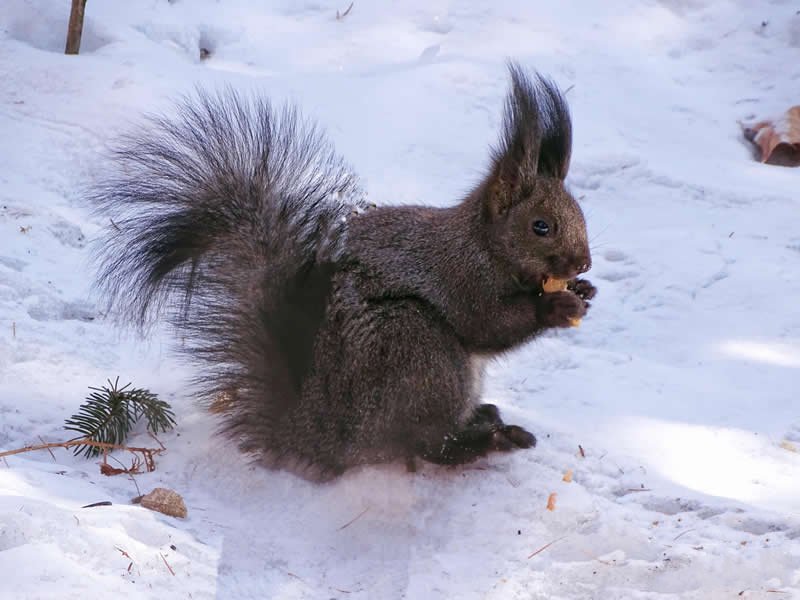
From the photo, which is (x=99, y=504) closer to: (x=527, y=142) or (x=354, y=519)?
(x=354, y=519)

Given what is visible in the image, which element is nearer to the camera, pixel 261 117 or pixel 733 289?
pixel 261 117

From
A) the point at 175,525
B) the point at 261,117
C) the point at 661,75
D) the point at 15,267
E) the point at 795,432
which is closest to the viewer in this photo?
the point at 175,525

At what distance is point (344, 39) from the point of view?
5.18 metres

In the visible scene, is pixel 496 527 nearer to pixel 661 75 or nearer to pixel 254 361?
pixel 254 361

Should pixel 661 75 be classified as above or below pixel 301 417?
above

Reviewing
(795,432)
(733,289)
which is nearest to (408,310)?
(795,432)

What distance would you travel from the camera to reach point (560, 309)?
2660 millimetres

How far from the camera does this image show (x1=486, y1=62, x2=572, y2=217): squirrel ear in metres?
2.66

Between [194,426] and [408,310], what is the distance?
0.71 m

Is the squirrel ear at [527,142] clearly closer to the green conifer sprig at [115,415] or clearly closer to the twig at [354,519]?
the twig at [354,519]

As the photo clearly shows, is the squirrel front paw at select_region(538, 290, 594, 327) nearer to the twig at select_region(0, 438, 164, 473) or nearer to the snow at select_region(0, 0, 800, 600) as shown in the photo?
the snow at select_region(0, 0, 800, 600)

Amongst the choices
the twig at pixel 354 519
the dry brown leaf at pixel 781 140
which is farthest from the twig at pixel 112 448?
the dry brown leaf at pixel 781 140

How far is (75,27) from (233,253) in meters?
2.34

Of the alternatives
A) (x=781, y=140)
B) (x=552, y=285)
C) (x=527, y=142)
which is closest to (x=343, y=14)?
(x=781, y=140)
